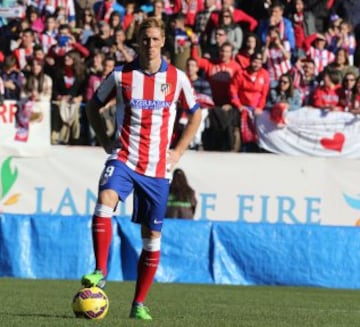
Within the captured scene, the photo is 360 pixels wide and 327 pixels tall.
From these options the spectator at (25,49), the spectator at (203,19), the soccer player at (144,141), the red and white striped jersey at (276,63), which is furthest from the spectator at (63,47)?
the soccer player at (144,141)

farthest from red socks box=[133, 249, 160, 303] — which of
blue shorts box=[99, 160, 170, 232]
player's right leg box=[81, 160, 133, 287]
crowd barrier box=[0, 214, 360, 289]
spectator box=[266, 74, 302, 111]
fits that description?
spectator box=[266, 74, 302, 111]

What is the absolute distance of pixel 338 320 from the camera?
10133 mm

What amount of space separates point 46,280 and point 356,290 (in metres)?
4.24

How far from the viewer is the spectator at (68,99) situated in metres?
19.7

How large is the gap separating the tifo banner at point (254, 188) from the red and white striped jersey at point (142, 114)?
1049 centimetres

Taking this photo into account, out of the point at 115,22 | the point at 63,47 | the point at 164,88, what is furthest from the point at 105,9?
the point at 164,88

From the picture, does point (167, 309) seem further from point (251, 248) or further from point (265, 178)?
point (265, 178)

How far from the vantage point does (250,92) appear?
20078 mm

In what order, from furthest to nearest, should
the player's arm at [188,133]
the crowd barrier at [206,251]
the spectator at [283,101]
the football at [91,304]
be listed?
the spectator at [283,101] → the crowd barrier at [206,251] → the player's arm at [188,133] → the football at [91,304]

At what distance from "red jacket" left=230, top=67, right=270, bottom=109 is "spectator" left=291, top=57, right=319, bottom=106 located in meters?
0.79

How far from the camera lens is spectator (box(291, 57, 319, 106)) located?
20812 mm

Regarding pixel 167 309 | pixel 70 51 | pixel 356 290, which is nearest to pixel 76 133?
pixel 70 51

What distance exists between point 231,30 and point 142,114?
40.2ft

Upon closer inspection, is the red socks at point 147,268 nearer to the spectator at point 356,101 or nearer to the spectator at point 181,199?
the spectator at point 181,199
